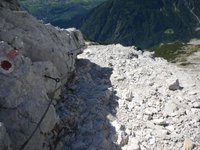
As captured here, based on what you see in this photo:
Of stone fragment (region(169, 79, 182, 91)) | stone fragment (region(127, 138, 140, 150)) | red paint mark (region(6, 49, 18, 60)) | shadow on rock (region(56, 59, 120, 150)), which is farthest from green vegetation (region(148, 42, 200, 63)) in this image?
red paint mark (region(6, 49, 18, 60))

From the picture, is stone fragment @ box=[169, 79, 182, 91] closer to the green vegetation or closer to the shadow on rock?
the shadow on rock

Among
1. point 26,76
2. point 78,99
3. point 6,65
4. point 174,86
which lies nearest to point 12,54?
point 6,65

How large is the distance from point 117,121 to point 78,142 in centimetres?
393

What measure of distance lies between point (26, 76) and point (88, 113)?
17.4 feet

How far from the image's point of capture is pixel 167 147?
22750 mm

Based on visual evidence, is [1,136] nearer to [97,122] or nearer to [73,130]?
[73,130]

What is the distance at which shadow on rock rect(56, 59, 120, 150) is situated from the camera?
21266 millimetres

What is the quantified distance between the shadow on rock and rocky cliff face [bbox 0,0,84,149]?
1160 millimetres

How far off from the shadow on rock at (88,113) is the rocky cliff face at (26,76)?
116 cm

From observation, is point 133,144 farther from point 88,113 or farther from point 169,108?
point 169,108

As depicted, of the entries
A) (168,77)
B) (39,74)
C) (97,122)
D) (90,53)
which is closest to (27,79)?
(39,74)

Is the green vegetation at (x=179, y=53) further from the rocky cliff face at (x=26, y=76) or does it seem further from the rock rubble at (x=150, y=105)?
the rocky cliff face at (x=26, y=76)

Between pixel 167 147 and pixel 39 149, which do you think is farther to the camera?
pixel 167 147

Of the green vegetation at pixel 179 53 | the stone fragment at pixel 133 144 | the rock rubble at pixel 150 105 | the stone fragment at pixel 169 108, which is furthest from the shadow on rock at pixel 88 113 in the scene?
the green vegetation at pixel 179 53
